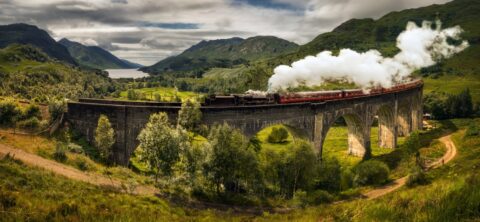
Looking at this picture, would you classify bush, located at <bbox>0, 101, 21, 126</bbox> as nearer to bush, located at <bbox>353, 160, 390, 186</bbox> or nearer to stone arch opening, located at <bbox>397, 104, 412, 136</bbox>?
bush, located at <bbox>353, 160, 390, 186</bbox>

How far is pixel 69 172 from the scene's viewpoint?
27562 millimetres

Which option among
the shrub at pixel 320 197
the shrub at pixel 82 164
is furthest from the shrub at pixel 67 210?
the shrub at pixel 320 197

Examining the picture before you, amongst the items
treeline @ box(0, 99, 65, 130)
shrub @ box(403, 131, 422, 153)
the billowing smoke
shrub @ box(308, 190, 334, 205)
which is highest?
the billowing smoke

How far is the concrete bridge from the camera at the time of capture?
3616 centimetres

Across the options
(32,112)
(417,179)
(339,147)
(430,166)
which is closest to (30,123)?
(32,112)

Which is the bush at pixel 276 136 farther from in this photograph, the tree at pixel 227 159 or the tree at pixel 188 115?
the tree at pixel 227 159

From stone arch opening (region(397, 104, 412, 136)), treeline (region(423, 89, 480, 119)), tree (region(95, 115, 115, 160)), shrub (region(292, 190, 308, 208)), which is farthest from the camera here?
treeline (region(423, 89, 480, 119))

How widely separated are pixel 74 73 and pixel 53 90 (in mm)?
53980

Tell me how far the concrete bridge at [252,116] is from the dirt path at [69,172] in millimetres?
7861

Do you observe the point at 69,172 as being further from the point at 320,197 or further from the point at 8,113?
the point at 320,197

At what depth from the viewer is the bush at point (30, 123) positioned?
36.7 metres

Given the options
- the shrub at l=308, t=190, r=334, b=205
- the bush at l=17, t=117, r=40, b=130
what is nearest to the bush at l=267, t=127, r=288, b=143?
the shrub at l=308, t=190, r=334, b=205

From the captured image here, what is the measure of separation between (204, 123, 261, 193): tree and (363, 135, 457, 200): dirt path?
1114 centimetres

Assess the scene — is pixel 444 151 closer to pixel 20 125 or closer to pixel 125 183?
pixel 125 183
